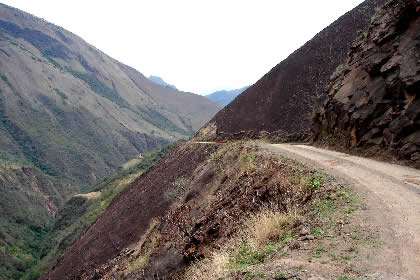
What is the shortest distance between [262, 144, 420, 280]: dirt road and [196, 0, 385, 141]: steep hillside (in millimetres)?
19509

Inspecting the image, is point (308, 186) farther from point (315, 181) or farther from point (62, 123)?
point (62, 123)

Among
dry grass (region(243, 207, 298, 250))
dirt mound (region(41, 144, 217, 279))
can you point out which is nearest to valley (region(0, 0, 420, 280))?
dry grass (region(243, 207, 298, 250))

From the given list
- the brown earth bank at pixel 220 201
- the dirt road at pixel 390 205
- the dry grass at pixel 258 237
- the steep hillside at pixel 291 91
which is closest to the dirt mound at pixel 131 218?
the steep hillside at pixel 291 91

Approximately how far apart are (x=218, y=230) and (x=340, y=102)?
7.78 m

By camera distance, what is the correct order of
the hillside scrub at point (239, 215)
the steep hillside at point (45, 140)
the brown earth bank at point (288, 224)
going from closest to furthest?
the brown earth bank at point (288, 224), the hillside scrub at point (239, 215), the steep hillside at point (45, 140)

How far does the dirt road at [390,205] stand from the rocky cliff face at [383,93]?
2.99 ft

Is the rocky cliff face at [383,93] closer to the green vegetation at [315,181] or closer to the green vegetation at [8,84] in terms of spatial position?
the green vegetation at [315,181]

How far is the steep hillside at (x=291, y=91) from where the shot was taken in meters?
31.4

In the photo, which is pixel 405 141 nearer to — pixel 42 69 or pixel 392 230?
pixel 392 230

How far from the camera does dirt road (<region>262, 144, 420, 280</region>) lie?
3635 millimetres

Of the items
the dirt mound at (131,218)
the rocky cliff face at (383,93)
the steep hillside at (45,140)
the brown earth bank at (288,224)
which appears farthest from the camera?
the steep hillside at (45,140)

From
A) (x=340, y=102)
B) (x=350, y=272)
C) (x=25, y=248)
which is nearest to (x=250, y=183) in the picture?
(x=350, y=272)

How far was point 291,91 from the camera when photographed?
34.7m

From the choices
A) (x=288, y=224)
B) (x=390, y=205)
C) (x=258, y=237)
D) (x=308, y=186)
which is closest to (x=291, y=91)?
(x=308, y=186)
